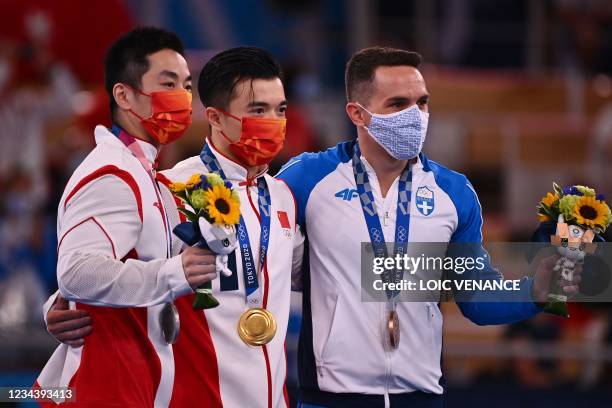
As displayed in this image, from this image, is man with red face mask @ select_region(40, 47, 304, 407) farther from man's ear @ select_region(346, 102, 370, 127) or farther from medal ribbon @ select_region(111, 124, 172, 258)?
man's ear @ select_region(346, 102, 370, 127)

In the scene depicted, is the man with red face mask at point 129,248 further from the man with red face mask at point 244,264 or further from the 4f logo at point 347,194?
the 4f logo at point 347,194

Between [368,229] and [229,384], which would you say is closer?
[229,384]

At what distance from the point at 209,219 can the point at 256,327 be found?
1.99 feet

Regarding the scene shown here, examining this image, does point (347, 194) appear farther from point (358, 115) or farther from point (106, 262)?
point (106, 262)

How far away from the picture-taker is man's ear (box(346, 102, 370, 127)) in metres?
5.11

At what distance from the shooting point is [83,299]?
13.8ft

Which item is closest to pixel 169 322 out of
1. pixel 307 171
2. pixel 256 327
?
pixel 256 327

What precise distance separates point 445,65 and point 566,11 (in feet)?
4.93

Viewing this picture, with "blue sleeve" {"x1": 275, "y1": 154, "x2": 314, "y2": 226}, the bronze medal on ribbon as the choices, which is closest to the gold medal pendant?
the bronze medal on ribbon

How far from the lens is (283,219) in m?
4.79

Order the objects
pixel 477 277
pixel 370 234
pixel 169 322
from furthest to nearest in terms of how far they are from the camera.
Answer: pixel 477 277, pixel 370 234, pixel 169 322

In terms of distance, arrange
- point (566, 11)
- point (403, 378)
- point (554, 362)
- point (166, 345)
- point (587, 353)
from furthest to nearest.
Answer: point (566, 11) → point (554, 362) → point (587, 353) → point (403, 378) → point (166, 345)

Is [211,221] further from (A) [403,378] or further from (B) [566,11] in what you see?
(B) [566,11]

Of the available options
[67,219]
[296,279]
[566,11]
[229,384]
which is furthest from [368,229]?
[566,11]
